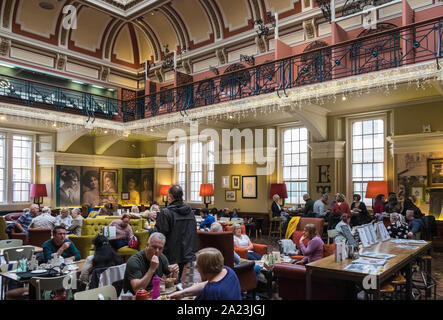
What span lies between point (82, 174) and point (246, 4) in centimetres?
847

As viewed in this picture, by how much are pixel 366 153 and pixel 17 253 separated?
840cm

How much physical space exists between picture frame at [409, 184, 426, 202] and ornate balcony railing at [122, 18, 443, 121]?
287cm

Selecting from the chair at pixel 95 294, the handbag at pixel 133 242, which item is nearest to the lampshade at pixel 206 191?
the handbag at pixel 133 242

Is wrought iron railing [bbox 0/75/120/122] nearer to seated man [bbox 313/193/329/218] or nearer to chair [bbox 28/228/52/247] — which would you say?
chair [bbox 28/228/52/247]

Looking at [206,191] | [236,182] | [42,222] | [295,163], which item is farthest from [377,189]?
[42,222]

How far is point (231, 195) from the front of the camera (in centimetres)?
1223

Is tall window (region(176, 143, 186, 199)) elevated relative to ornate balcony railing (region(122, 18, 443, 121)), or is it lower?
lower

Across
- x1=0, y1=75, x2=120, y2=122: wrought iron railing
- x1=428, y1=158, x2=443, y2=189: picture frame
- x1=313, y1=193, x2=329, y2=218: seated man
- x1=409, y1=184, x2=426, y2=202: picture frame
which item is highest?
x1=0, y1=75, x2=120, y2=122: wrought iron railing

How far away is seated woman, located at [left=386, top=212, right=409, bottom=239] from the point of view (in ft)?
20.0

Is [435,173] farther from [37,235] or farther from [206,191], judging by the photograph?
[37,235]

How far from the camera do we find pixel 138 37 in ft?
50.2

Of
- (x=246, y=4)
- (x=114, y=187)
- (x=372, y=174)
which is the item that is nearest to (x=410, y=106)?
(x=372, y=174)

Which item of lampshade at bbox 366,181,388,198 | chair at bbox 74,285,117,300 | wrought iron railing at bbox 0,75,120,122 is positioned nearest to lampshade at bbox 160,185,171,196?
wrought iron railing at bbox 0,75,120,122
